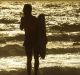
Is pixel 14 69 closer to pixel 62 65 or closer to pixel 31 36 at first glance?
pixel 62 65

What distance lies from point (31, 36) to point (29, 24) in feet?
0.98

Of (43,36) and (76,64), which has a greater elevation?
(43,36)

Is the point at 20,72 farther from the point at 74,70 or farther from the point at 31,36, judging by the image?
the point at 31,36

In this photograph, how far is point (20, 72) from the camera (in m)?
12.2

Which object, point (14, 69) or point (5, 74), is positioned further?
point (14, 69)

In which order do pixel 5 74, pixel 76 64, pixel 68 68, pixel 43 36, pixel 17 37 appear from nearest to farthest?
1. pixel 43 36
2. pixel 5 74
3. pixel 68 68
4. pixel 76 64
5. pixel 17 37

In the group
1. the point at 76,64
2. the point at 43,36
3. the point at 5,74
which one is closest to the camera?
the point at 43,36

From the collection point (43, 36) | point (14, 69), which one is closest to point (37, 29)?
point (43, 36)

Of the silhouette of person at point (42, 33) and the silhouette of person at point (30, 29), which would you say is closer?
the silhouette of person at point (42, 33)

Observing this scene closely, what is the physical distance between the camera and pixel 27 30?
27.0ft

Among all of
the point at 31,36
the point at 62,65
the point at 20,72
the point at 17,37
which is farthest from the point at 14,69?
the point at 17,37

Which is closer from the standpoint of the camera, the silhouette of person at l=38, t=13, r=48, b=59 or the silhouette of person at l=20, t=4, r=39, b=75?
the silhouette of person at l=38, t=13, r=48, b=59

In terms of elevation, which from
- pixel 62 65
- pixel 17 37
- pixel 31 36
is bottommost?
pixel 17 37

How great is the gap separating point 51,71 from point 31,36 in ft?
14.2
